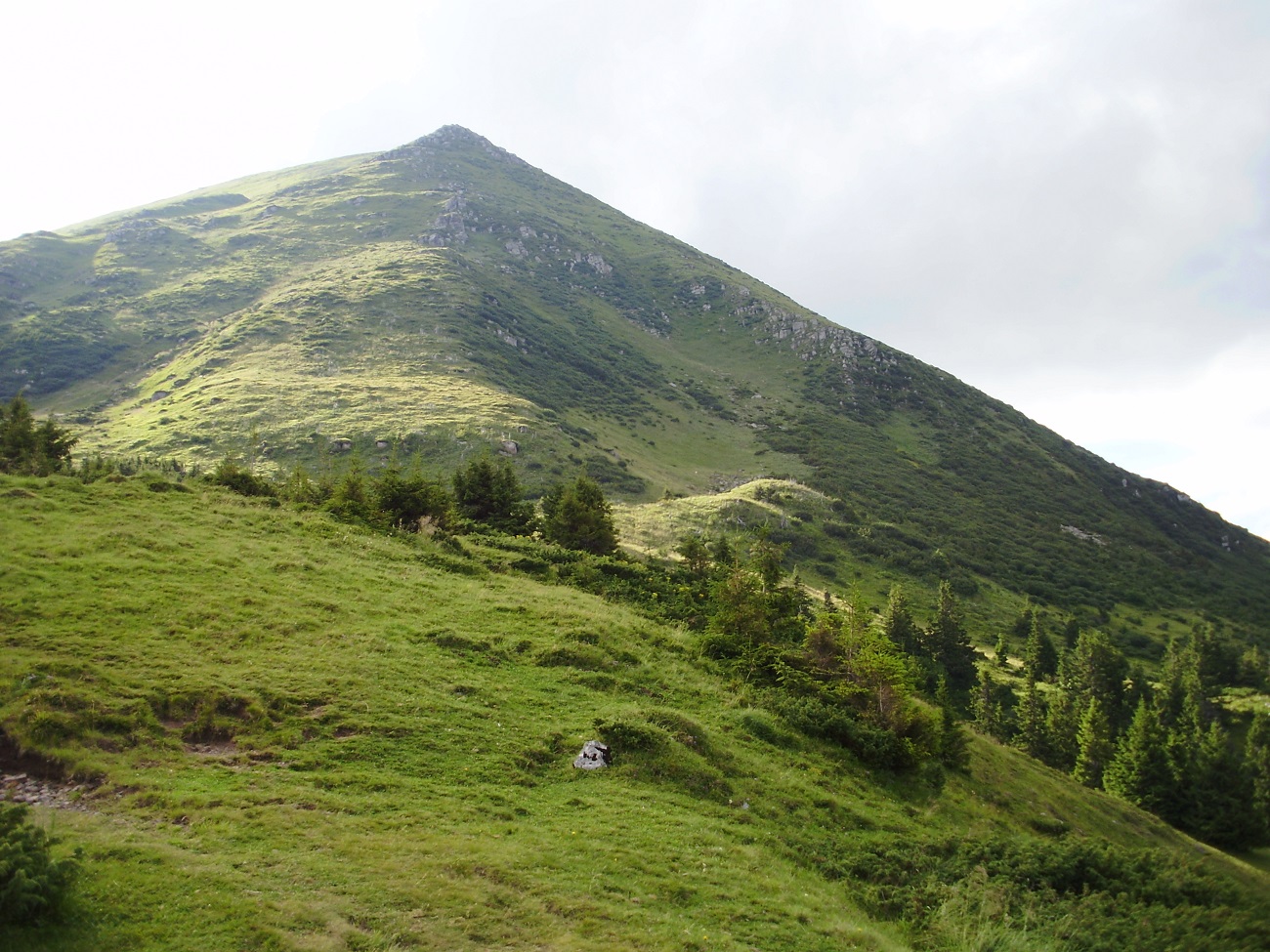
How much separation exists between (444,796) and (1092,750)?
57.6 meters

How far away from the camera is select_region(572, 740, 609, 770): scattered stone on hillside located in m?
18.3

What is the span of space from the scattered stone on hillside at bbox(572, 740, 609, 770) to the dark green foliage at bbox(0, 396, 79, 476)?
3572cm

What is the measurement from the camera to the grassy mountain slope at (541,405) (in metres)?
97.6

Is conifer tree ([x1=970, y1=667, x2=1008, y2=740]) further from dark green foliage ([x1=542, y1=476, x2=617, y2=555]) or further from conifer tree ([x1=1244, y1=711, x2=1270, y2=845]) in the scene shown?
dark green foliage ([x1=542, y1=476, x2=617, y2=555])

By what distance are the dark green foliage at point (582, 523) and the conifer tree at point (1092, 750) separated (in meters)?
42.7

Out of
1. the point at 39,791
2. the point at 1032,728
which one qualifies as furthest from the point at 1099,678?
the point at 39,791

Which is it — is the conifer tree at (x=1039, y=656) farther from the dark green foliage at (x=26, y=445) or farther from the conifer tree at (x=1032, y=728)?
the dark green foliage at (x=26, y=445)

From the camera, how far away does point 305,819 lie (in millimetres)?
13234

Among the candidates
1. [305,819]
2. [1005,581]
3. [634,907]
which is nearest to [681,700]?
[634,907]

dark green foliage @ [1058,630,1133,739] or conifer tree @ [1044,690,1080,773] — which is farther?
dark green foliage @ [1058,630,1133,739]

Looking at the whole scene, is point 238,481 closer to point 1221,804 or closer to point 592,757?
point 592,757

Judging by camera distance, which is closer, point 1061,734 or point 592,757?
point 592,757

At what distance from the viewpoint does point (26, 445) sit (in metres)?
37.3

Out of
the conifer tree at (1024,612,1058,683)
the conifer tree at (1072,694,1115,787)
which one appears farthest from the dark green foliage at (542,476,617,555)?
the conifer tree at (1024,612,1058,683)
